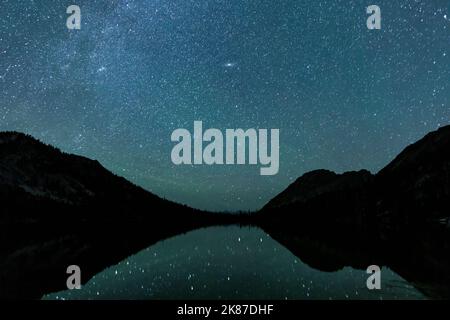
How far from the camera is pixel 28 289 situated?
109ft

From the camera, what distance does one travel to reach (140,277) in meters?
41.0

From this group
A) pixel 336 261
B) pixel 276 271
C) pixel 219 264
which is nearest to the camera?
pixel 276 271

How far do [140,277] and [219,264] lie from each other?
15.3 meters

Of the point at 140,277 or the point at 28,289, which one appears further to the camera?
the point at 140,277
